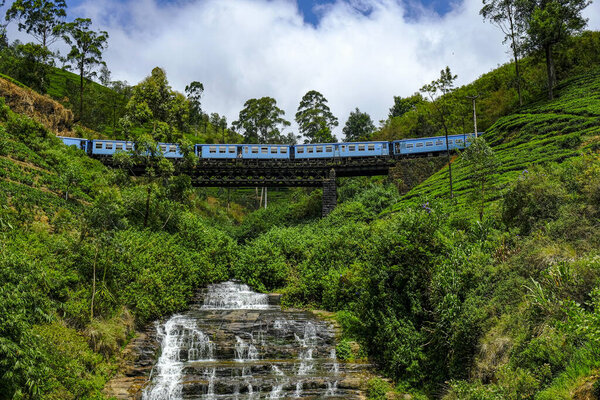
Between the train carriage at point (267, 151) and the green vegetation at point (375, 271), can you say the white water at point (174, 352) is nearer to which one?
the green vegetation at point (375, 271)

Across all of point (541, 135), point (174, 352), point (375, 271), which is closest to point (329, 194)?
point (541, 135)

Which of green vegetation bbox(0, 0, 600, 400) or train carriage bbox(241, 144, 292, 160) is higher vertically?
train carriage bbox(241, 144, 292, 160)

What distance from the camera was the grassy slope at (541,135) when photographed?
26.6 metres

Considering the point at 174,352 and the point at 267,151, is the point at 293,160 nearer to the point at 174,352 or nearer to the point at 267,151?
the point at 267,151

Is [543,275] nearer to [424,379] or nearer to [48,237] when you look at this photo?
[424,379]

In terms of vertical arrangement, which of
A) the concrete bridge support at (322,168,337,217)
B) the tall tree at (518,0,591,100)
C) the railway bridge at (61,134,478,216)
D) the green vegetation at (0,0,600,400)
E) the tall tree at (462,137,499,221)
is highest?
the tall tree at (518,0,591,100)

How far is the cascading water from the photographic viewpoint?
44.5 ft

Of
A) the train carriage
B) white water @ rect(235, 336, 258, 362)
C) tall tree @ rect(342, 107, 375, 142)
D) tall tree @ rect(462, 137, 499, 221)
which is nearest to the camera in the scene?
white water @ rect(235, 336, 258, 362)

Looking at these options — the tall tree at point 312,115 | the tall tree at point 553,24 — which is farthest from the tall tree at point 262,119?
the tall tree at point 553,24

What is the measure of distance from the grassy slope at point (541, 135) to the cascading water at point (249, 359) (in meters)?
10.4

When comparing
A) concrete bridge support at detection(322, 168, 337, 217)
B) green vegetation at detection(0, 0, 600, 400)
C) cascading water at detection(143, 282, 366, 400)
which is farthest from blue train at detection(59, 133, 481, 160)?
cascading water at detection(143, 282, 366, 400)

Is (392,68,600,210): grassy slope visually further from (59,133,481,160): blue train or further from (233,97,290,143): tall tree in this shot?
(233,97,290,143): tall tree

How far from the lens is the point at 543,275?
10383 mm

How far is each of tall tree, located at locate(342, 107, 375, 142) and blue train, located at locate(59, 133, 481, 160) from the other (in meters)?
30.3
